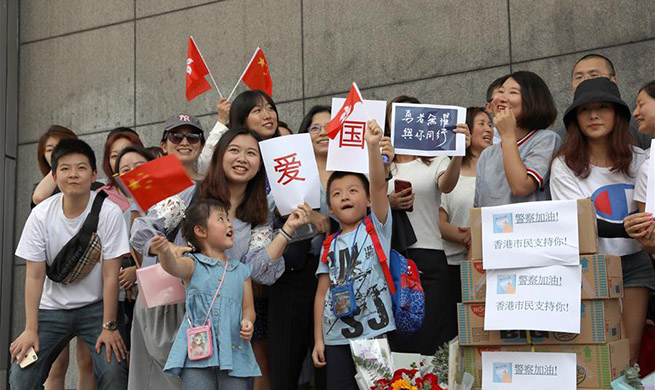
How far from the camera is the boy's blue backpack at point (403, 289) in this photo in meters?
4.50

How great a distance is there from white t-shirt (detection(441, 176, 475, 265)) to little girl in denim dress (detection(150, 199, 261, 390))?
1.40 meters

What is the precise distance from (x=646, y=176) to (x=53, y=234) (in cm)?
372

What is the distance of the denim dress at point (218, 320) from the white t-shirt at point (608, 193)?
188 centimetres

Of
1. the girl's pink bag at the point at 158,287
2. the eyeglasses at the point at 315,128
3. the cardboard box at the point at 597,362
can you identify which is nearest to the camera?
the cardboard box at the point at 597,362

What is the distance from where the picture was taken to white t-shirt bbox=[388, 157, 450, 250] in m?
5.10

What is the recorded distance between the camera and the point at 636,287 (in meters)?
4.32

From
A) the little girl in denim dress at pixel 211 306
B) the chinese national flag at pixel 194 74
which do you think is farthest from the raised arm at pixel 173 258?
the chinese national flag at pixel 194 74

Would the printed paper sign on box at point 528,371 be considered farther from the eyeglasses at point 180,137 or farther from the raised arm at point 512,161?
the eyeglasses at point 180,137

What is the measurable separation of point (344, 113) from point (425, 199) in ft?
2.54

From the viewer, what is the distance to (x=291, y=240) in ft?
16.0

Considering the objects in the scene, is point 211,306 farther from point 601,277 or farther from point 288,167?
point 601,277

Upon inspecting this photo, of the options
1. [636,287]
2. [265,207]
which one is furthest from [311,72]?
[636,287]

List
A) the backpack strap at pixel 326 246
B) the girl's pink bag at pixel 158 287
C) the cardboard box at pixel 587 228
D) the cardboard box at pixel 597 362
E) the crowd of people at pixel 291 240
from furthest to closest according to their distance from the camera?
the backpack strap at pixel 326 246, the girl's pink bag at pixel 158 287, the crowd of people at pixel 291 240, the cardboard box at pixel 587 228, the cardboard box at pixel 597 362

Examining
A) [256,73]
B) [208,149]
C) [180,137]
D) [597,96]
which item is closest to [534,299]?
[597,96]
